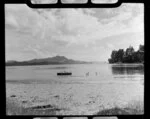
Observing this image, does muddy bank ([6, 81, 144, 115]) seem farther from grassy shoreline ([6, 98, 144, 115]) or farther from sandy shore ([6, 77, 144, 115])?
grassy shoreline ([6, 98, 144, 115])

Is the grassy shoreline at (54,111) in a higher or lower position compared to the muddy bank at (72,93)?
higher

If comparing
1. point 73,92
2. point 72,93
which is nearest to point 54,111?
point 72,93

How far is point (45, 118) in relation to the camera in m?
0.74

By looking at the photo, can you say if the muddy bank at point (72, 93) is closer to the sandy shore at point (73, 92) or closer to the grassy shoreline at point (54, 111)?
the sandy shore at point (73, 92)

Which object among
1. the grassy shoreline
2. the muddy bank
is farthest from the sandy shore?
the grassy shoreline

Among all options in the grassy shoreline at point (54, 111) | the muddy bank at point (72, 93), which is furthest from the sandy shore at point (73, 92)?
the grassy shoreline at point (54, 111)

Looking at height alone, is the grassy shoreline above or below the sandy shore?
above

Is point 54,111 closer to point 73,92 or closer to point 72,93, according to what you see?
point 72,93

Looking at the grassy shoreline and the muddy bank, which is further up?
the grassy shoreline

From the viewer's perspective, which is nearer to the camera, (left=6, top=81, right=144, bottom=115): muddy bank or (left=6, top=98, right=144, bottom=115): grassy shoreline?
(left=6, top=98, right=144, bottom=115): grassy shoreline

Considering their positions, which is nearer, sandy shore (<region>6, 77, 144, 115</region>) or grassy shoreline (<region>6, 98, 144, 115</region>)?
grassy shoreline (<region>6, 98, 144, 115</region>)

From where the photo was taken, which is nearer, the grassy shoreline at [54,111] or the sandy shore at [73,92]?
the grassy shoreline at [54,111]
